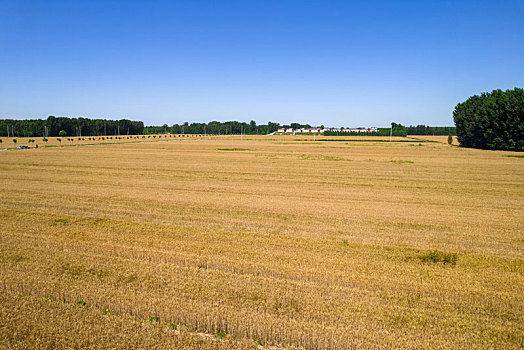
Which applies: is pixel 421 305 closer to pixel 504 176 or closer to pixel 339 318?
pixel 339 318

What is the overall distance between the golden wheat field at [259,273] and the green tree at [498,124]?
67.3 meters

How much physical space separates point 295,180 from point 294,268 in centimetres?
1763

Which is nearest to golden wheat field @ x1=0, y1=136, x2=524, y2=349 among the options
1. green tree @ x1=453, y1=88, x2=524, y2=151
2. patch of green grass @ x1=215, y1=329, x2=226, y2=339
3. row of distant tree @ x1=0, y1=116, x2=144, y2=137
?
patch of green grass @ x1=215, y1=329, x2=226, y2=339

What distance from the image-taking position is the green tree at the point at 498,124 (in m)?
71.8

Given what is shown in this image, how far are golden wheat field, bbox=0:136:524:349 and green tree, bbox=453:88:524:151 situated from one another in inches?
2648

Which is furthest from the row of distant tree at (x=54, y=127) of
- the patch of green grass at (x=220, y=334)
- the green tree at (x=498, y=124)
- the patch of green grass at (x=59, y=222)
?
the patch of green grass at (x=220, y=334)

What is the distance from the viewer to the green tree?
71.8m

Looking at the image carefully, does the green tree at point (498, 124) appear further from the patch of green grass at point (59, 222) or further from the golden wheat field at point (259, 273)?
the patch of green grass at point (59, 222)

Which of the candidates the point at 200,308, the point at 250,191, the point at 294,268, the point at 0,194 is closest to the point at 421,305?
the point at 294,268

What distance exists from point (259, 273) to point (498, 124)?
85.6m

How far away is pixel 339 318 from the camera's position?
6785 mm

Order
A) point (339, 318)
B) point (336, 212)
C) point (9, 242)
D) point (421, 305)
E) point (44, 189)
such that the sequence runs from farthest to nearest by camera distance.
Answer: point (44, 189), point (336, 212), point (9, 242), point (421, 305), point (339, 318)

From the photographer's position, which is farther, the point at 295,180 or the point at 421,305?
the point at 295,180

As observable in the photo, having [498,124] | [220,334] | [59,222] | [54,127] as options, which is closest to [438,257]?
[220,334]
